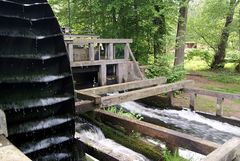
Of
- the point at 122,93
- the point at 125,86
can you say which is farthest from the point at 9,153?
the point at 125,86

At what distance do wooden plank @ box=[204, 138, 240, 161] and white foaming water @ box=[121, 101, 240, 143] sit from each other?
310 cm

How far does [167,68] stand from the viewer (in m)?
9.86

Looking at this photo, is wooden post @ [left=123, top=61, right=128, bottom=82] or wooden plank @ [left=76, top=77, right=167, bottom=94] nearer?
wooden plank @ [left=76, top=77, right=167, bottom=94]

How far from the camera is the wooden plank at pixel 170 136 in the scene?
12.0 ft

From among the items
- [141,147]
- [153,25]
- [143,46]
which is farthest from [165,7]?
[141,147]

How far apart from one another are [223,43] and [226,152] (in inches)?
566

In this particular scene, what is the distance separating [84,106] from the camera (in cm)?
527

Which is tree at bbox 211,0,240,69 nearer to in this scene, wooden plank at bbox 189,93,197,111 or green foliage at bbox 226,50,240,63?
green foliage at bbox 226,50,240,63

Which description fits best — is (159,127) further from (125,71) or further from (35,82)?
(125,71)

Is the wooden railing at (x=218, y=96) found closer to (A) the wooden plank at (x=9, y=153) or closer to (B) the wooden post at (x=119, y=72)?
(B) the wooden post at (x=119, y=72)

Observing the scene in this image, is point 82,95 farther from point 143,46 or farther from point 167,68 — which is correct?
point 143,46

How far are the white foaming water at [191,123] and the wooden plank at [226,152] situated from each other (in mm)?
3105

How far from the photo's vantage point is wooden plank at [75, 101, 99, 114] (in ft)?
16.9

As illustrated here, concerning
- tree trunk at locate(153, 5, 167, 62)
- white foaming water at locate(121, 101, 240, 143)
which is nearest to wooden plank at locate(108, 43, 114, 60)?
white foaming water at locate(121, 101, 240, 143)
